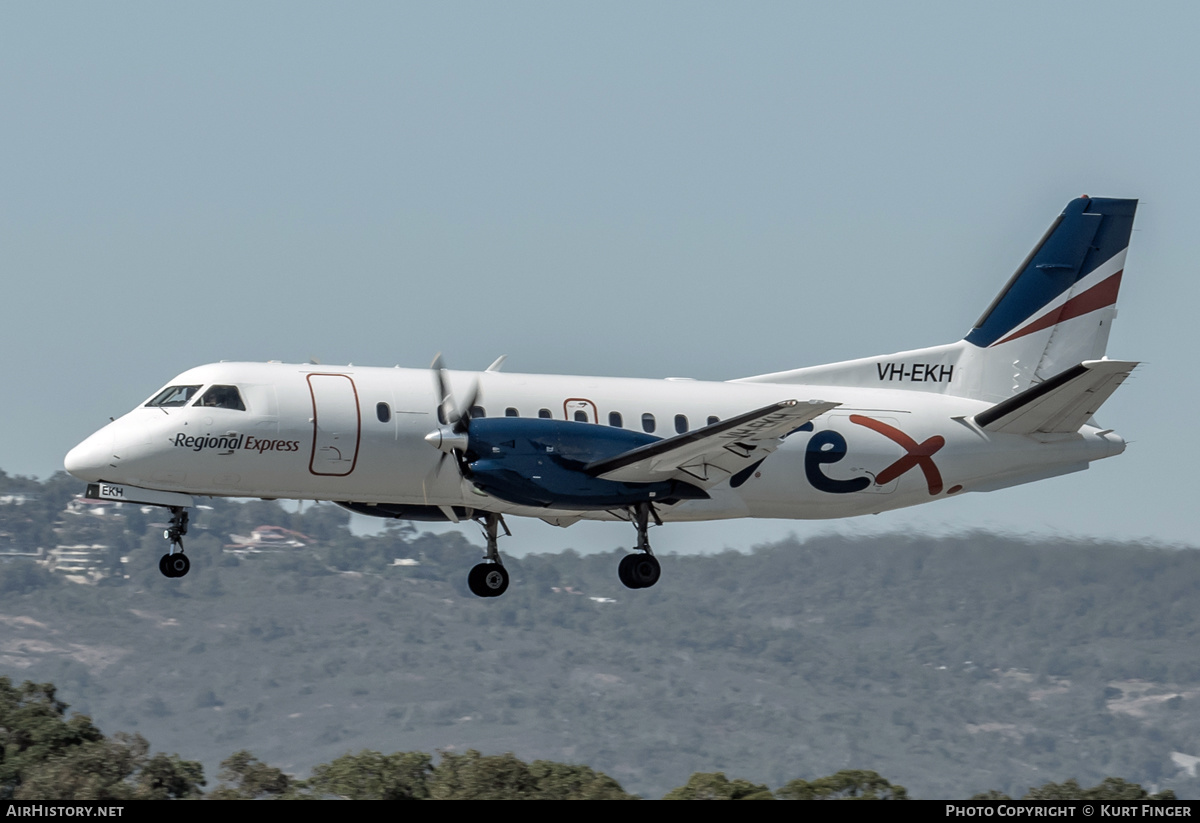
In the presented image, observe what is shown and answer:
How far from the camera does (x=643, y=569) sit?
23.7 m

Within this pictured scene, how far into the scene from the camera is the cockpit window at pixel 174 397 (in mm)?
22531

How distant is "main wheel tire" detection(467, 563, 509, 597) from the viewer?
2456cm

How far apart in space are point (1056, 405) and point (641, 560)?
7444mm

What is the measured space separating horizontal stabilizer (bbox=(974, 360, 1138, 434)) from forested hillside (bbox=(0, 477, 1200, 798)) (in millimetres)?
44955

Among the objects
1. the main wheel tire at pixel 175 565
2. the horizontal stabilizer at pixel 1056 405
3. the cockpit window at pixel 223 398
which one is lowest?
the main wheel tire at pixel 175 565

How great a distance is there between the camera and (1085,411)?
25.4 meters

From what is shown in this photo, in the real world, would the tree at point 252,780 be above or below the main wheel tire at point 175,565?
below

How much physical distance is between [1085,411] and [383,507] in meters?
11.6

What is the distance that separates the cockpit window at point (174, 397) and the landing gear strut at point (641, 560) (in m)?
6.93

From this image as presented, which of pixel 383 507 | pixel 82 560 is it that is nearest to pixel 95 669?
pixel 82 560

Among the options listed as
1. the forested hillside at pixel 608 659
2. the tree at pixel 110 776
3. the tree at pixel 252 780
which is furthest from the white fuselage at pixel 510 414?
the forested hillside at pixel 608 659

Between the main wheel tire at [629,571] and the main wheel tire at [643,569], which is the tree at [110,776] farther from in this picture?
the main wheel tire at [643,569]

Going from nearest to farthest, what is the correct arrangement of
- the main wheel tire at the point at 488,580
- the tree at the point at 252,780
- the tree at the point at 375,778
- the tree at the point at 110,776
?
the main wheel tire at the point at 488,580 → the tree at the point at 110,776 → the tree at the point at 252,780 → the tree at the point at 375,778

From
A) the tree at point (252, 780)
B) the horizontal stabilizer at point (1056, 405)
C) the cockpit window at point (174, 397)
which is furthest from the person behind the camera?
the tree at point (252, 780)
